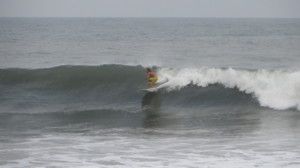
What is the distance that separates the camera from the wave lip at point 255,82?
2062cm

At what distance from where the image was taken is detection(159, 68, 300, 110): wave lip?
20.6 m

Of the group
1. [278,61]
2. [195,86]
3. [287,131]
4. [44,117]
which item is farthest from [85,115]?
[278,61]

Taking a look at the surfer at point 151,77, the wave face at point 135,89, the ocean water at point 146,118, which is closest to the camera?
the ocean water at point 146,118

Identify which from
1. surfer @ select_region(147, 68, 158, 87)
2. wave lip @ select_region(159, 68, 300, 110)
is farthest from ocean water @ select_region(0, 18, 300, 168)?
surfer @ select_region(147, 68, 158, 87)

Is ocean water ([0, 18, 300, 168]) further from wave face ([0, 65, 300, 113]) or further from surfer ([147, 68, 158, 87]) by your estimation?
surfer ([147, 68, 158, 87])

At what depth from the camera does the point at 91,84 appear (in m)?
25.7

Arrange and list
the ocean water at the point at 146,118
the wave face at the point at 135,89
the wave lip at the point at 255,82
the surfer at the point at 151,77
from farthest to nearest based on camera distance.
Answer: the wave face at the point at 135,89 → the wave lip at the point at 255,82 → the surfer at the point at 151,77 → the ocean water at the point at 146,118

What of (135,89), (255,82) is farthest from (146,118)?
(255,82)

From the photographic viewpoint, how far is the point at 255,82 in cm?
2269

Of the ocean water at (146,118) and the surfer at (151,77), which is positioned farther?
the surfer at (151,77)

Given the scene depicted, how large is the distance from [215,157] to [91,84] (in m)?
13.2

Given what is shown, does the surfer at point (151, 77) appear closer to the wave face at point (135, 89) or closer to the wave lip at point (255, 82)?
the wave face at point (135, 89)

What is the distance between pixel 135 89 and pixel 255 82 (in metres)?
4.57

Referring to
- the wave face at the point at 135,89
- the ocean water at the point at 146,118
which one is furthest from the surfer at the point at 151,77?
the wave face at the point at 135,89
